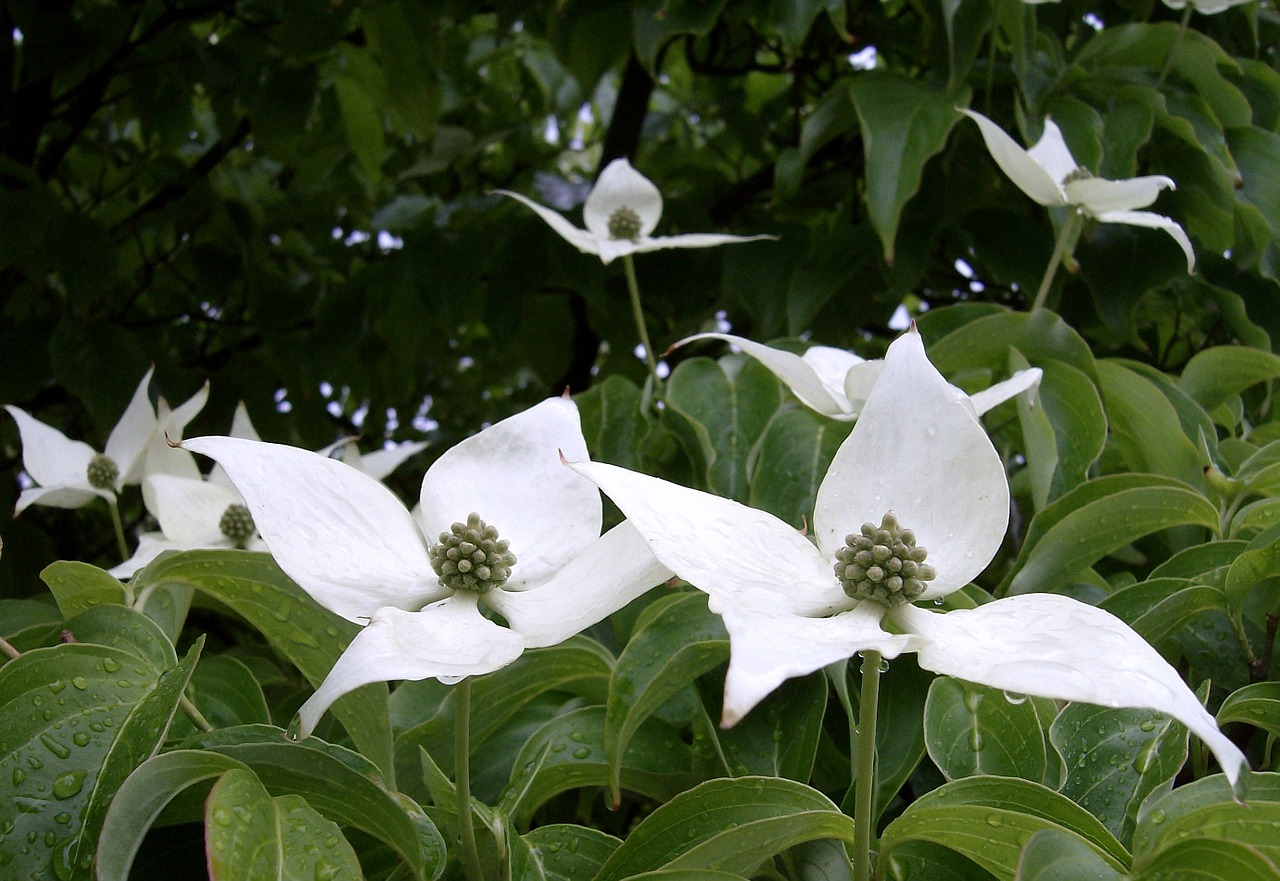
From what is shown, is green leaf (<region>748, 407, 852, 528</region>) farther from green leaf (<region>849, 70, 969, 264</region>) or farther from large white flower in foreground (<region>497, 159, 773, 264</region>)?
large white flower in foreground (<region>497, 159, 773, 264</region>)

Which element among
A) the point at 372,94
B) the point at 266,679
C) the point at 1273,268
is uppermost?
the point at 372,94

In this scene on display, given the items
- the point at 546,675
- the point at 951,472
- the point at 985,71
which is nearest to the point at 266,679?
the point at 546,675

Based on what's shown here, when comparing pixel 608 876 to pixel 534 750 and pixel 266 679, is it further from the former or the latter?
pixel 266 679

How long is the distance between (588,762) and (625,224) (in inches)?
29.2

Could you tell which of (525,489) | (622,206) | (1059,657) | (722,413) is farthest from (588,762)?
(622,206)

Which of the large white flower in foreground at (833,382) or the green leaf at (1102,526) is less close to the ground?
the large white flower in foreground at (833,382)

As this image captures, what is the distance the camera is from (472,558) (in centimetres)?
55

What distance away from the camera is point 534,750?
62 centimetres

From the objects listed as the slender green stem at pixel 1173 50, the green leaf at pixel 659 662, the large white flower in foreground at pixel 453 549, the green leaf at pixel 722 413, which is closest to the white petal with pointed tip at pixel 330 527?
the large white flower in foreground at pixel 453 549

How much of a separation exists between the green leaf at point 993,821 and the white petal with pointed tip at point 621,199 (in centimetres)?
81

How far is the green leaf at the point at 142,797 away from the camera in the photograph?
42cm

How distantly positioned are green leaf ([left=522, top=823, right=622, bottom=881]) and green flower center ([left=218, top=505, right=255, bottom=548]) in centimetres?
52

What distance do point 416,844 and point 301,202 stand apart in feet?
5.83

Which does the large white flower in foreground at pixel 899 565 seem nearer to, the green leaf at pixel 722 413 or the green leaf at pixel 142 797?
the green leaf at pixel 142 797
